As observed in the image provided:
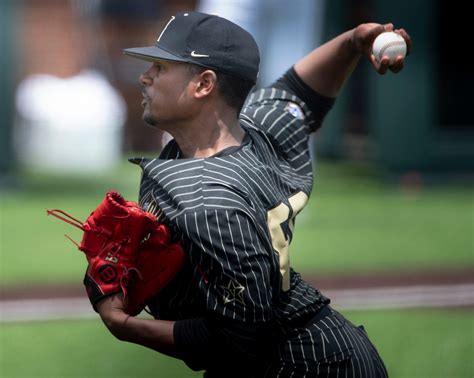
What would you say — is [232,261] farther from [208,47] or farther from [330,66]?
[330,66]

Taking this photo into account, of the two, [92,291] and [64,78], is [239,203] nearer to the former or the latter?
[92,291]

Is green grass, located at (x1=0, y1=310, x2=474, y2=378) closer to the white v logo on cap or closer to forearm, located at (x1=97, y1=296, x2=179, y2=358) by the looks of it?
forearm, located at (x1=97, y1=296, x2=179, y2=358)

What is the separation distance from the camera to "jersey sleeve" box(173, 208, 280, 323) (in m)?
2.48

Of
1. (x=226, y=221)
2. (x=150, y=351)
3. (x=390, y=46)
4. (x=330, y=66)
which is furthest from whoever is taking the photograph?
(x=150, y=351)

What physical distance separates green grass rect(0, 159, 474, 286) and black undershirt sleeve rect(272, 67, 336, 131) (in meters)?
3.48

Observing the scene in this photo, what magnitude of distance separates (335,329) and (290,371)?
19 cm

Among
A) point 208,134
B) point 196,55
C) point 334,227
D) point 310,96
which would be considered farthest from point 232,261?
point 334,227

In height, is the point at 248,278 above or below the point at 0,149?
above

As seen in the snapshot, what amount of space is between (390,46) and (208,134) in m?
0.55

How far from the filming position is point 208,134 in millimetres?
2787

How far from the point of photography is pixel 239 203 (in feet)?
8.28

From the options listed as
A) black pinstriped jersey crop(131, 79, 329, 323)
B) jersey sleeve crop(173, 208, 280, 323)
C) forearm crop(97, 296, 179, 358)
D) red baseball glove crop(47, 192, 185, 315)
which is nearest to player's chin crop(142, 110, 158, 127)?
black pinstriped jersey crop(131, 79, 329, 323)

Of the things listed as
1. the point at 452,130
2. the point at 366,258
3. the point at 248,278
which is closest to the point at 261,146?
the point at 248,278

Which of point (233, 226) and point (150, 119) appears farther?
point (150, 119)
